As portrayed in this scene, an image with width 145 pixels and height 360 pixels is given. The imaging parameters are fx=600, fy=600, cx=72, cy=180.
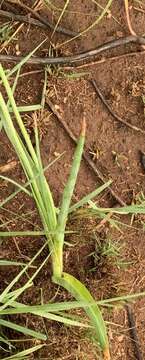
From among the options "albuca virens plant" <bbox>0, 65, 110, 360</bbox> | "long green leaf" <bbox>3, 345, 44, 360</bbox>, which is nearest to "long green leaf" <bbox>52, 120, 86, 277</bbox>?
Result: "albuca virens plant" <bbox>0, 65, 110, 360</bbox>

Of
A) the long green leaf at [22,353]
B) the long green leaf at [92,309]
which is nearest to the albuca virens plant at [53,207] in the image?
the long green leaf at [92,309]

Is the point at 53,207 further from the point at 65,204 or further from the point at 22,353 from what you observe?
the point at 22,353

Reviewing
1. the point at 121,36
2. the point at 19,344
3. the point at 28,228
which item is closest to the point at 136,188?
the point at 28,228

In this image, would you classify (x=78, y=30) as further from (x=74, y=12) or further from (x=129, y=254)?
(x=129, y=254)

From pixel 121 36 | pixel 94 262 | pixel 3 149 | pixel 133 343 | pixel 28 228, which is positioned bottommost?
pixel 133 343

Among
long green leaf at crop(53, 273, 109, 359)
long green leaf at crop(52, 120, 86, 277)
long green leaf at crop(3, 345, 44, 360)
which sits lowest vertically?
long green leaf at crop(3, 345, 44, 360)

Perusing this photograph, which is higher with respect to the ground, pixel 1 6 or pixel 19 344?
pixel 1 6

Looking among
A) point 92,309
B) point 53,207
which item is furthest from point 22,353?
point 53,207

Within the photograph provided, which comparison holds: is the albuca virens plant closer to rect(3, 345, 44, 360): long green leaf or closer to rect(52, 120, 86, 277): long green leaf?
rect(52, 120, 86, 277): long green leaf
